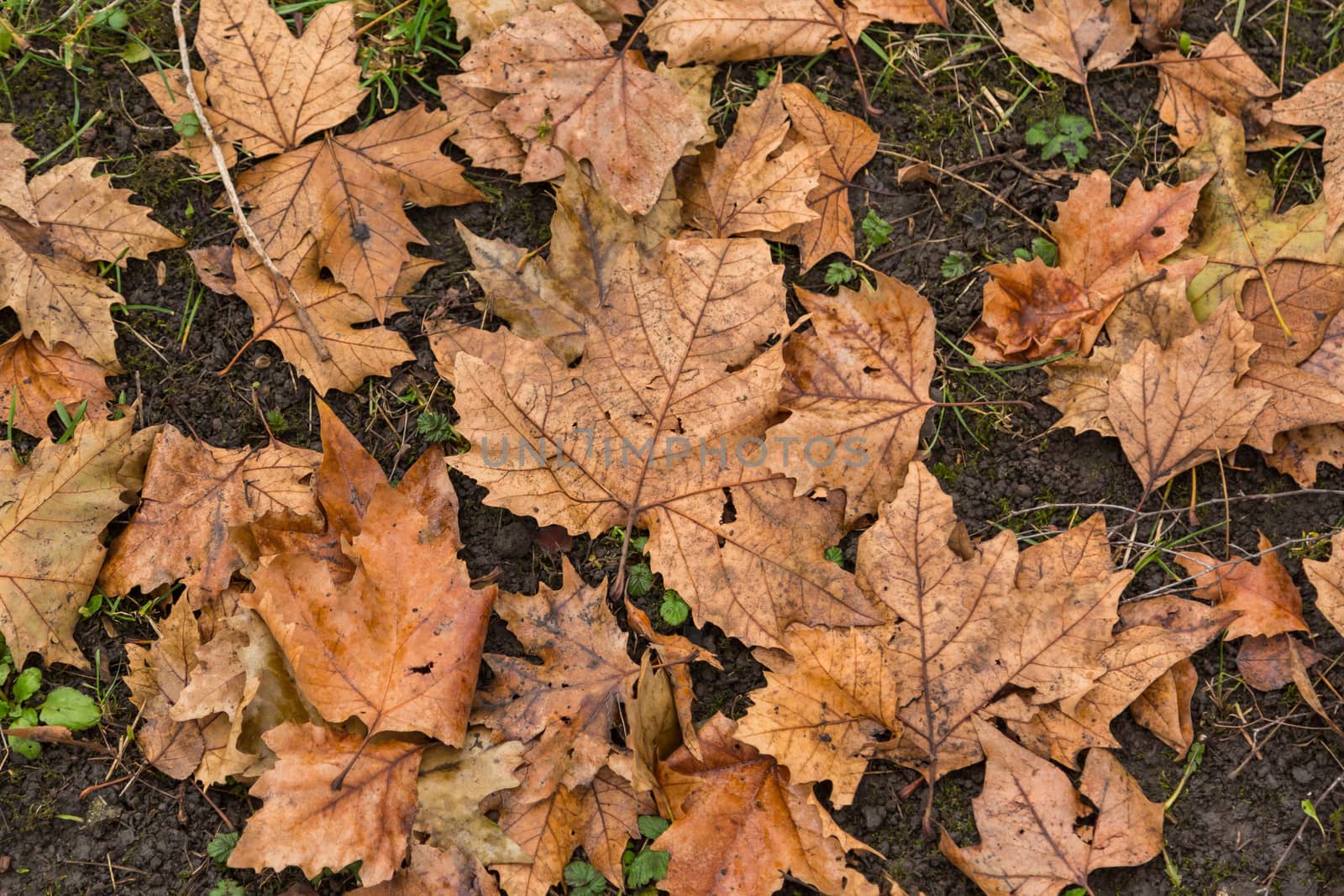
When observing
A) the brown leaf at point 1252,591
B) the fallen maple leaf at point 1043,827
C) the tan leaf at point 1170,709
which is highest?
the brown leaf at point 1252,591

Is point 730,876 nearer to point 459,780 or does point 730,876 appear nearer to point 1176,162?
point 459,780

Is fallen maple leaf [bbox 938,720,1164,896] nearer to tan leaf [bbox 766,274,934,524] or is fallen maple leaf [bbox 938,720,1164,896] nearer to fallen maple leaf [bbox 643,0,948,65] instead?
tan leaf [bbox 766,274,934,524]

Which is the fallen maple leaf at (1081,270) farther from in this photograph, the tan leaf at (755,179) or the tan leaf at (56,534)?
the tan leaf at (56,534)

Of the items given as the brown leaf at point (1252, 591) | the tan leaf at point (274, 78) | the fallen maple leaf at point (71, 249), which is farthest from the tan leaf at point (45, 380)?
the brown leaf at point (1252, 591)

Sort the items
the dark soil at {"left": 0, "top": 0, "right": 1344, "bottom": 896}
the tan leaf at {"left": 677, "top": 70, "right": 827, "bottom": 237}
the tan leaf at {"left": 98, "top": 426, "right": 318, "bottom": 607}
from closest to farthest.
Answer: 1. the dark soil at {"left": 0, "top": 0, "right": 1344, "bottom": 896}
2. the tan leaf at {"left": 98, "top": 426, "right": 318, "bottom": 607}
3. the tan leaf at {"left": 677, "top": 70, "right": 827, "bottom": 237}

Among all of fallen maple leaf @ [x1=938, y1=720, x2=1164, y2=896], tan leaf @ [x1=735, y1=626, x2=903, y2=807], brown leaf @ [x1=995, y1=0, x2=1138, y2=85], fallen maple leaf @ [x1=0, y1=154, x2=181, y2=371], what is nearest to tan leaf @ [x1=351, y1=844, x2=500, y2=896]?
tan leaf @ [x1=735, y1=626, x2=903, y2=807]
